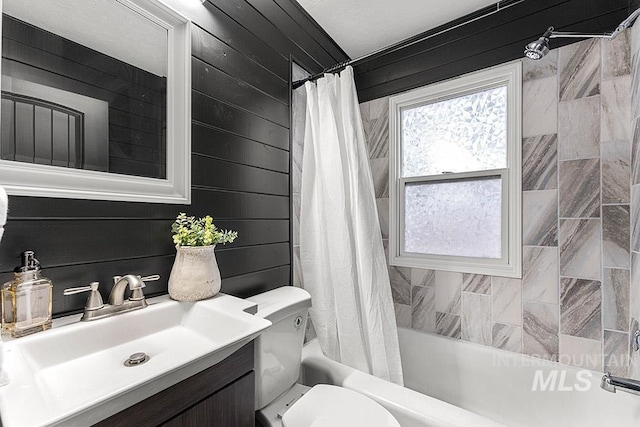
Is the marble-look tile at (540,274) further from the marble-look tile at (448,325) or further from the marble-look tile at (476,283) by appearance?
the marble-look tile at (448,325)

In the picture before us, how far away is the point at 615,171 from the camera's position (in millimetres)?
1396

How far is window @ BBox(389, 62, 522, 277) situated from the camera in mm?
1665

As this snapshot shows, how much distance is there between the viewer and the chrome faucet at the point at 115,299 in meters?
0.82

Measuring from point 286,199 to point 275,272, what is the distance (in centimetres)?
42

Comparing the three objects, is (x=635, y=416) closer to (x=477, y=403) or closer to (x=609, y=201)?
(x=477, y=403)

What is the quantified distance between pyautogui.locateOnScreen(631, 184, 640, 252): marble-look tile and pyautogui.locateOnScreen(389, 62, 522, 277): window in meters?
0.43

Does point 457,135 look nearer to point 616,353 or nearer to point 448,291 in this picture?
point 448,291

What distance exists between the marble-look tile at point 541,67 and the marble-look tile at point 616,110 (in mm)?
242

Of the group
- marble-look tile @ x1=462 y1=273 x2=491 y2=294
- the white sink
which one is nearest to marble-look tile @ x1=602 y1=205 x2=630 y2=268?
marble-look tile @ x1=462 y1=273 x2=491 y2=294

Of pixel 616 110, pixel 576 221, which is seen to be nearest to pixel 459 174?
pixel 576 221

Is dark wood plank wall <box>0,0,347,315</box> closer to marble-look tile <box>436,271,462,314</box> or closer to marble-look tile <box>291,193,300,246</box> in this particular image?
marble-look tile <box>291,193,300,246</box>

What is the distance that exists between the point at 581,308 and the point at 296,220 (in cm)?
156

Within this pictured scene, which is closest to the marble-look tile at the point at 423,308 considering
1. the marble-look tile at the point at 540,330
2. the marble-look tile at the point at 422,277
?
the marble-look tile at the point at 422,277

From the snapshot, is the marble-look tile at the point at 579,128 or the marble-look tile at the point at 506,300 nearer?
the marble-look tile at the point at 579,128
